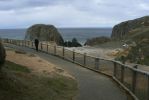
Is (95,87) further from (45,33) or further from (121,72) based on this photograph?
(45,33)

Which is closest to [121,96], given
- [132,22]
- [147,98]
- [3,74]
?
[147,98]

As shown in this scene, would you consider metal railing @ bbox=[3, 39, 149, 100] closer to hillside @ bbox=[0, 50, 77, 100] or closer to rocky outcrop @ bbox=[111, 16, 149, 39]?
hillside @ bbox=[0, 50, 77, 100]

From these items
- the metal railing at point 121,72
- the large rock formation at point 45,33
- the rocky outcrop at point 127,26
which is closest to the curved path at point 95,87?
the metal railing at point 121,72

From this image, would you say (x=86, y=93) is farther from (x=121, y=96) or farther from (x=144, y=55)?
(x=144, y=55)

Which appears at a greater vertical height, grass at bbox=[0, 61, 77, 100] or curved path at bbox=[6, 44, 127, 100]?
grass at bbox=[0, 61, 77, 100]

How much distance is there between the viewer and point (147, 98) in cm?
1404

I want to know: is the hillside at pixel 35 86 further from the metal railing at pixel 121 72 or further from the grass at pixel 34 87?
the metal railing at pixel 121 72

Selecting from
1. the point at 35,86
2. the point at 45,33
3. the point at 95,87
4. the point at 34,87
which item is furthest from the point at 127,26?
the point at 34,87

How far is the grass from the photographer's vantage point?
1469 centimetres

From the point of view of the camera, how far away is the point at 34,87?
1681cm

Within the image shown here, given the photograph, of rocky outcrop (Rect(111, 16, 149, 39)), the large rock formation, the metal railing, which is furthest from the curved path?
the large rock formation

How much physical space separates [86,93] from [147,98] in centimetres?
449

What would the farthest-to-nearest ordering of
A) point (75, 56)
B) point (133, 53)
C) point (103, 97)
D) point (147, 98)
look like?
1. point (133, 53)
2. point (75, 56)
3. point (103, 97)
4. point (147, 98)

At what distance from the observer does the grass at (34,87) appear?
14.7m
